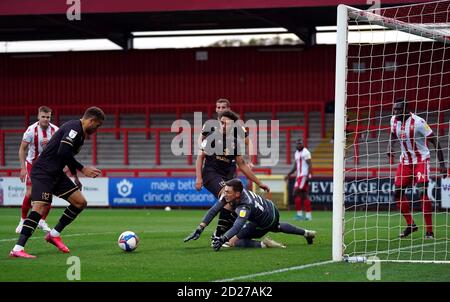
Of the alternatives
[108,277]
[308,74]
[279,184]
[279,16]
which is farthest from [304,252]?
[308,74]

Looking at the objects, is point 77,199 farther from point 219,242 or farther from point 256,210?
point 256,210

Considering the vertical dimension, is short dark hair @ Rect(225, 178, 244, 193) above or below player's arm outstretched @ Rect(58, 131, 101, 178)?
below

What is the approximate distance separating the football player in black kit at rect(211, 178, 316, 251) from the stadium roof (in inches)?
583

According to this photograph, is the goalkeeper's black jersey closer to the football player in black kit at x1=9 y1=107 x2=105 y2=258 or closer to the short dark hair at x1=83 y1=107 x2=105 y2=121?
the football player in black kit at x1=9 y1=107 x2=105 y2=258

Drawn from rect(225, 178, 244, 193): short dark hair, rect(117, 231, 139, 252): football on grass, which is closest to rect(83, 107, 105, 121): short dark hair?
rect(117, 231, 139, 252): football on grass

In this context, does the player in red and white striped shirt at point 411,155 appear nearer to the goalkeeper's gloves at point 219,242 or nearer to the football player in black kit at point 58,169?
the goalkeeper's gloves at point 219,242

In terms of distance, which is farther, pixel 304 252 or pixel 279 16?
pixel 279 16

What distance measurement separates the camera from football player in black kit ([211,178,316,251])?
11.7 meters

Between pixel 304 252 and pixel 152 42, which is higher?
pixel 152 42

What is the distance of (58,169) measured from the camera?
11234 millimetres

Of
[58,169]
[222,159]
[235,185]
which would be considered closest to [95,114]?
[58,169]
